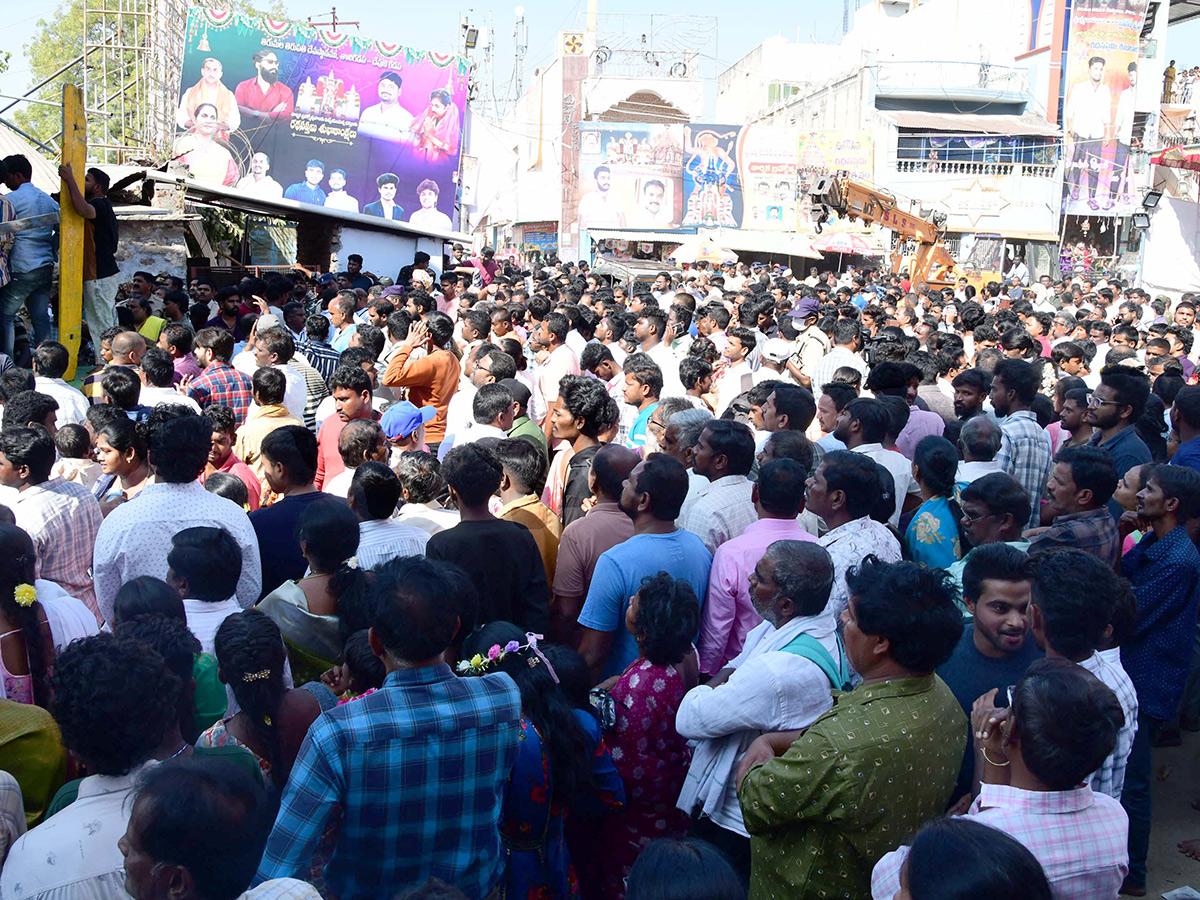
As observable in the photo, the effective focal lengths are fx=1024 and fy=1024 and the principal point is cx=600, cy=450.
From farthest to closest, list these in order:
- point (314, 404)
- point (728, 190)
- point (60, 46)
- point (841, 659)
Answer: point (60, 46) → point (728, 190) → point (314, 404) → point (841, 659)

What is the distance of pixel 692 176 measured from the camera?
36.7m

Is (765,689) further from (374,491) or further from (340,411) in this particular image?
(340,411)

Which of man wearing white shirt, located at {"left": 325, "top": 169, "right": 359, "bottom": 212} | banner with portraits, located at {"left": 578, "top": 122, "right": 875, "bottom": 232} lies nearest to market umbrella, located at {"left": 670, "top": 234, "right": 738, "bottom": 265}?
man wearing white shirt, located at {"left": 325, "top": 169, "right": 359, "bottom": 212}

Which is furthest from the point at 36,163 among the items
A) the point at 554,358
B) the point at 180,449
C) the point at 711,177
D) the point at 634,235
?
the point at 711,177

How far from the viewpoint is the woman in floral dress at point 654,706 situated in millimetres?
3049

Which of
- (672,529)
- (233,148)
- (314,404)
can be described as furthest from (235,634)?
(233,148)

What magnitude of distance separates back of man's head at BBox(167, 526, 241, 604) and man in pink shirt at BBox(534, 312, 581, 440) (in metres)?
4.49

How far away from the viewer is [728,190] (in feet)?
121

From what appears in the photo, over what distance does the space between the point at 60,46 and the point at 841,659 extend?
166ft

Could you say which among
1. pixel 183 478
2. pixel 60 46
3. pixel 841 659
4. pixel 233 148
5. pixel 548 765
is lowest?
pixel 548 765

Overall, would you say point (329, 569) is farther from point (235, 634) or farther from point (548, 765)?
point (548, 765)

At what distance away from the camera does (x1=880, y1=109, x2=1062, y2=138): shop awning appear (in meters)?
38.0

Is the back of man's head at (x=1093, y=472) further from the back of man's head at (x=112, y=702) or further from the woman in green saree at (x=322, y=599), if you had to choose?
the back of man's head at (x=112, y=702)

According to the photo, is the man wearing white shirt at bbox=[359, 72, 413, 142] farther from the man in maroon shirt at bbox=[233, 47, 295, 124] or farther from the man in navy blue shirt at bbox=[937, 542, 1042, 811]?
the man in navy blue shirt at bbox=[937, 542, 1042, 811]
